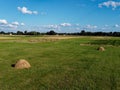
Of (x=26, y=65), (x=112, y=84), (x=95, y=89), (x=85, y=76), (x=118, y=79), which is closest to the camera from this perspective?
(x=95, y=89)

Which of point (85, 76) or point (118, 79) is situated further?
point (85, 76)

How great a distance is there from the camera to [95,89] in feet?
44.2

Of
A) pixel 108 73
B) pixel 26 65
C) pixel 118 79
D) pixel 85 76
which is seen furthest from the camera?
pixel 26 65

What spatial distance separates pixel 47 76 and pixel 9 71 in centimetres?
406

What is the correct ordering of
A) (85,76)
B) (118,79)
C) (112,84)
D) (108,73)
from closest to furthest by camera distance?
(112,84), (118,79), (85,76), (108,73)

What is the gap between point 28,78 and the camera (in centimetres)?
1648

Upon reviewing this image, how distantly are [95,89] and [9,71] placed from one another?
8836mm

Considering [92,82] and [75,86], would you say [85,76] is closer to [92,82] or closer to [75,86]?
[92,82]

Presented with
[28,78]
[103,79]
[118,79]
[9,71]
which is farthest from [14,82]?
[118,79]

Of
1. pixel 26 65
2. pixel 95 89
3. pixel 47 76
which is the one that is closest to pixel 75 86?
pixel 95 89

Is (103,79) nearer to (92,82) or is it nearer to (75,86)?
(92,82)

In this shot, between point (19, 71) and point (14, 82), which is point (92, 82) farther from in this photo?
point (19, 71)

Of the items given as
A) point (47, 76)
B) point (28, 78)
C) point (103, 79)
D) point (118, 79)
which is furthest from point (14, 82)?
point (118, 79)

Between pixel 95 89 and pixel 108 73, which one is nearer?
pixel 95 89
